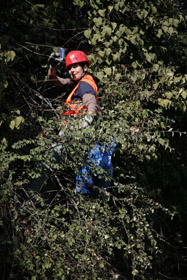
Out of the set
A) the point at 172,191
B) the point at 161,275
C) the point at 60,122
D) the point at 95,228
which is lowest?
the point at 161,275

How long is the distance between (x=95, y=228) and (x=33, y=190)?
1.99ft

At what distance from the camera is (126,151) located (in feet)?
14.9

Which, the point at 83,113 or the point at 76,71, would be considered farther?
the point at 76,71

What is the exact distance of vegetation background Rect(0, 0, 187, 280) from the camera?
11.1 feet

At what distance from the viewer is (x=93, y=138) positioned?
3.37 metres

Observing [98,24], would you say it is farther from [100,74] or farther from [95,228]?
[95,228]

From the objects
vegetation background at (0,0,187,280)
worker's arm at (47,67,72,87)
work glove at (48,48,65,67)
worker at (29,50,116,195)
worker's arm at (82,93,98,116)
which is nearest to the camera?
vegetation background at (0,0,187,280)

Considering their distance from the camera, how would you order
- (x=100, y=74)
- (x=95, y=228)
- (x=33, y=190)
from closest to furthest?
1. (x=95, y=228)
2. (x=33, y=190)
3. (x=100, y=74)

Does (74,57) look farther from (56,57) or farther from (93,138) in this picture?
(93,138)

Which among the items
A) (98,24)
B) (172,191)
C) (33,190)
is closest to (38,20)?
(98,24)

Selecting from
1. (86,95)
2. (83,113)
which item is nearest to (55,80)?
(86,95)

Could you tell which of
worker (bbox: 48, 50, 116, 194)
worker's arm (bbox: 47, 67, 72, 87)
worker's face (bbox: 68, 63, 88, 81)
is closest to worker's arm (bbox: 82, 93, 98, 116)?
worker (bbox: 48, 50, 116, 194)

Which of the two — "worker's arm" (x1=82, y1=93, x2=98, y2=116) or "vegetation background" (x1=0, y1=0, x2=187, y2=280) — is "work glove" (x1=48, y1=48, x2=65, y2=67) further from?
"worker's arm" (x1=82, y1=93, x2=98, y2=116)

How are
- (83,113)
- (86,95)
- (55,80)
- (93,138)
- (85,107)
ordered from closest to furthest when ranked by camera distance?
(93,138) → (83,113) → (85,107) → (86,95) → (55,80)
